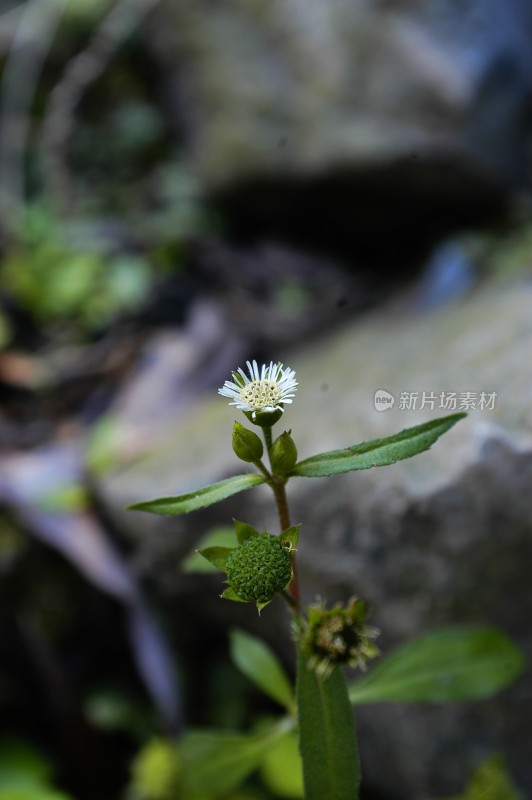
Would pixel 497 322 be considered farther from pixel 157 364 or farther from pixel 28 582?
pixel 28 582

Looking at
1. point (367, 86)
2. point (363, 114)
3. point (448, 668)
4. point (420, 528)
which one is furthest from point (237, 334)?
point (448, 668)

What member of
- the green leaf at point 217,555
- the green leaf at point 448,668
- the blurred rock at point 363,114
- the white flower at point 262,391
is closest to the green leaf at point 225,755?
the green leaf at point 448,668

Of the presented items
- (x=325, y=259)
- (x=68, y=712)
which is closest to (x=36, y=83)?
(x=325, y=259)

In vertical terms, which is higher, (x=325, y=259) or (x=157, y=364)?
(x=325, y=259)

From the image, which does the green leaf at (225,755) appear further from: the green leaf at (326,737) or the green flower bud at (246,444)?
the green flower bud at (246,444)

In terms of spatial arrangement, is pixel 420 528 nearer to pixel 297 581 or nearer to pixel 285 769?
pixel 297 581

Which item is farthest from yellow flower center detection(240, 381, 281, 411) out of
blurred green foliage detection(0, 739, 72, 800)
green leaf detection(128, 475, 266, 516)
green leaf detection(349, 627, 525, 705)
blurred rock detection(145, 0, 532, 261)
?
blurred rock detection(145, 0, 532, 261)
